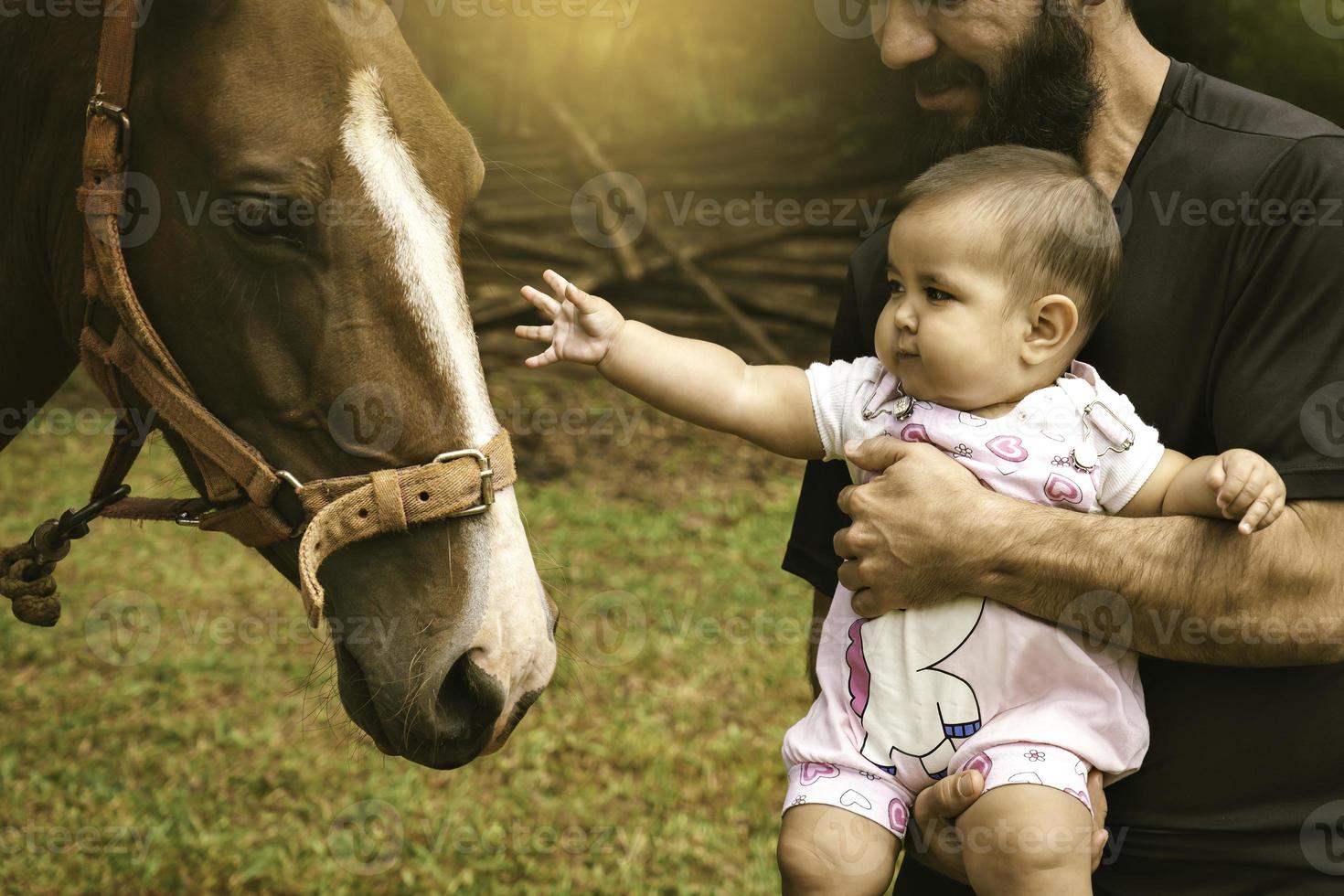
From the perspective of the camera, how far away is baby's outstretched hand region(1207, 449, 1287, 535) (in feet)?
4.84

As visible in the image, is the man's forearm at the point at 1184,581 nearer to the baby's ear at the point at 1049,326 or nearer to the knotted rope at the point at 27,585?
the baby's ear at the point at 1049,326

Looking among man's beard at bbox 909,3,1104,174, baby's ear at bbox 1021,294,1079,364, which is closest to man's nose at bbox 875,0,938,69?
man's beard at bbox 909,3,1104,174

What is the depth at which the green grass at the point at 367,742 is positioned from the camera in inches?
144

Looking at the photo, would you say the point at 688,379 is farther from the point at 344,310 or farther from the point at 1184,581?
the point at 1184,581

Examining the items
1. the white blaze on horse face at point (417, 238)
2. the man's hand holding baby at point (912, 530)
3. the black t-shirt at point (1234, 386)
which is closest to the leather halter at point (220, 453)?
the white blaze on horse face at point (417, 238)

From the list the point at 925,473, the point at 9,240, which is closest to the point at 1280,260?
the point at 925,473

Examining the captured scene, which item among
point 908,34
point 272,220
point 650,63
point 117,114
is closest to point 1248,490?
point 908,34

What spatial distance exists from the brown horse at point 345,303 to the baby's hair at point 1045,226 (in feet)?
2.68

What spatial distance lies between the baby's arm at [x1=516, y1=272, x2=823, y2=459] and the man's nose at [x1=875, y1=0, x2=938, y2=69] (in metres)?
0.63

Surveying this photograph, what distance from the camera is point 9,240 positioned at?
2.05 m

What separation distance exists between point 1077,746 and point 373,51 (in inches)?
62.0

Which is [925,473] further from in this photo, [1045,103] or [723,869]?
[723,869]

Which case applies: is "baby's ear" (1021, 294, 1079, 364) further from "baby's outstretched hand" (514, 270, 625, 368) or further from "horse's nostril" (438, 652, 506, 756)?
"horse's nostril" (438, 652, 506, 756)

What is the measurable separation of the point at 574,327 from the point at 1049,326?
2.56 ft
